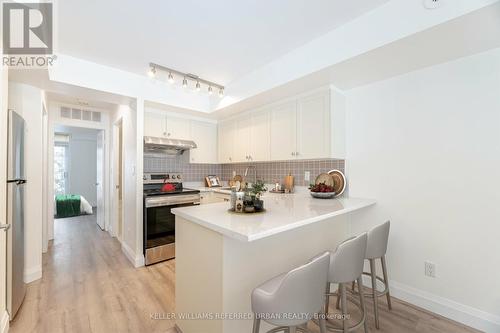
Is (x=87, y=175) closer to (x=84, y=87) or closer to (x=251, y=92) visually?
(x=84, y=87)

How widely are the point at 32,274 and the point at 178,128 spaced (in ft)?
8.34

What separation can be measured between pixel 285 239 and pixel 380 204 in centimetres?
127

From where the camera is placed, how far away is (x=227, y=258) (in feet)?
4.53

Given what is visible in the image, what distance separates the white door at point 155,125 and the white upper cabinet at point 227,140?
100cm

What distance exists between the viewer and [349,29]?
188 cm

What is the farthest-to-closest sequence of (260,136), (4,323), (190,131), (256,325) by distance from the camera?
(190,131)
(260,136)
(4,323)
(256,325)

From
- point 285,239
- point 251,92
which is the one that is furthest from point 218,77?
point 285,239

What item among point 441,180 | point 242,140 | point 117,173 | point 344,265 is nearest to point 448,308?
point 441,180

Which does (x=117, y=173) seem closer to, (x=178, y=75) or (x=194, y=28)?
(x=178, y=75)

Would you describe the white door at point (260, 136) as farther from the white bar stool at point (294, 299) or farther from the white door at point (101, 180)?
the white door at point (101, 180)

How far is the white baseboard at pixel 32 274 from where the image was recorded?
2.50 metres

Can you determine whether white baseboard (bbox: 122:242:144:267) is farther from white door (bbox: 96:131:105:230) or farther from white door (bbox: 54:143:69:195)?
white door (bbox: 54:143:69:195)

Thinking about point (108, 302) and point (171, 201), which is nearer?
point (108, 302)

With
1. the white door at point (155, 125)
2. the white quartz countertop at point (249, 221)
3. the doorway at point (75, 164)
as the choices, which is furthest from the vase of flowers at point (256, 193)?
the doorway at point (75, 164)
